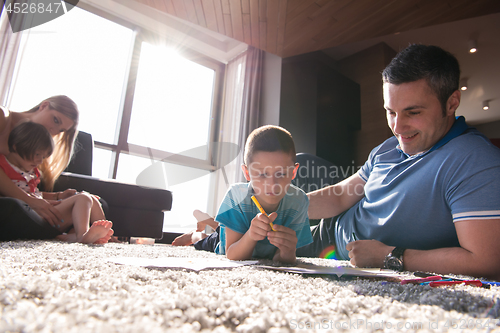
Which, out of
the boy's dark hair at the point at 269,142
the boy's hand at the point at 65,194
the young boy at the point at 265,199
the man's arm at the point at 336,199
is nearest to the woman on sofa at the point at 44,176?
the boy's hand at the point at 65,194

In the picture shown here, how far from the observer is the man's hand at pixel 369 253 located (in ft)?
2.50

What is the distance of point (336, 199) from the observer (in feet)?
4.05

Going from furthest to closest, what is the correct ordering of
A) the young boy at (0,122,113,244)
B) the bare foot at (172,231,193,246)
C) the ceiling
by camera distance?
the ceiling
the bare foot at (172,231,193,246)
the young boy at (0,122,113,244)

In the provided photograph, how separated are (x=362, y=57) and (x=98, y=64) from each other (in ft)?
11.0

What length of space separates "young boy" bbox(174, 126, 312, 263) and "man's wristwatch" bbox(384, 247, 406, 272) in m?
0.26

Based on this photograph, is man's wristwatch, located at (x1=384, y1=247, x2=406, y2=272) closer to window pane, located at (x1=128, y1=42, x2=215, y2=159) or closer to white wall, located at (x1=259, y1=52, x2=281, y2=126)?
white wall, located at (x1=259, y1=52, x2=281, y2=126)

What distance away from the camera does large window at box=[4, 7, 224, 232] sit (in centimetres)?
304

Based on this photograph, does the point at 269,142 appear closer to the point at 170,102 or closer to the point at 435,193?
the point at 435,193

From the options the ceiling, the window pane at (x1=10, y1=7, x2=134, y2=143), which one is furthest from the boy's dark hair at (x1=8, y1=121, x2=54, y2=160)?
the ceiling

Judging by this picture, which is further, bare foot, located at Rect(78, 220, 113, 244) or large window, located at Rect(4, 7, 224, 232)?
large window, located at Rect(4, 7, 224, 232)

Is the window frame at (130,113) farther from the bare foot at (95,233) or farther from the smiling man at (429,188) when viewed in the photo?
the smiling man at (429,188)

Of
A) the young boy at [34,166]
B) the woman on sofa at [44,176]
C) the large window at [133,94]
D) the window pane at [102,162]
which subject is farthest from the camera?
the window pane at [102,162]

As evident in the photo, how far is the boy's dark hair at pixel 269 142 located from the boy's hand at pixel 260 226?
265 millimetres

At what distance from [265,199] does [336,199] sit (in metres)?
0.48
